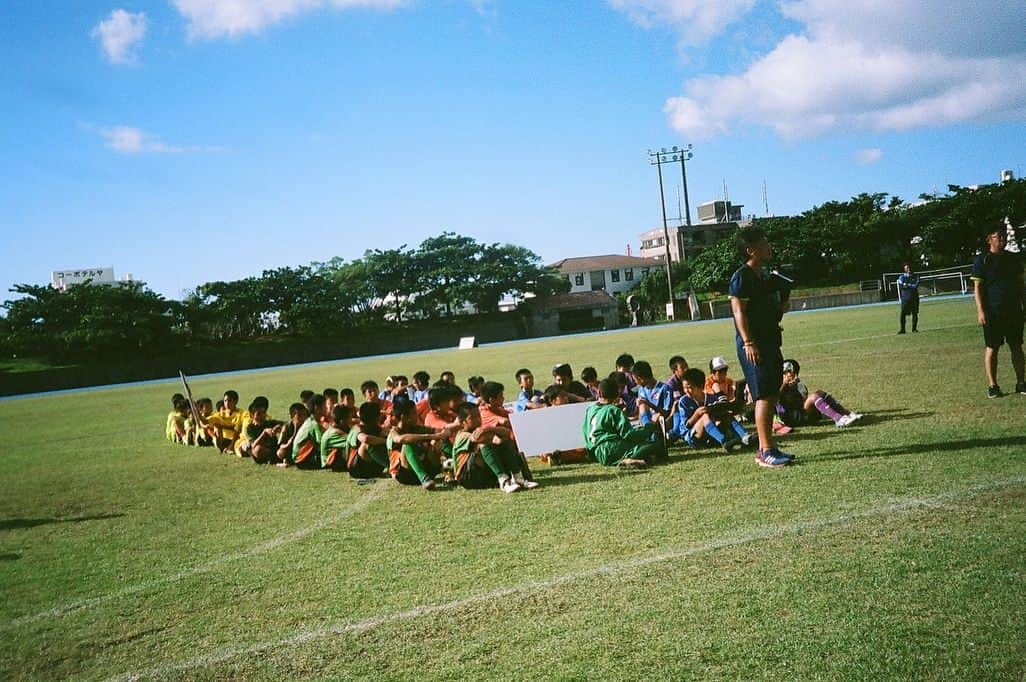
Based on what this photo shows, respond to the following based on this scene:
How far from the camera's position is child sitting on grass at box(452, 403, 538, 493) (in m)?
7.56

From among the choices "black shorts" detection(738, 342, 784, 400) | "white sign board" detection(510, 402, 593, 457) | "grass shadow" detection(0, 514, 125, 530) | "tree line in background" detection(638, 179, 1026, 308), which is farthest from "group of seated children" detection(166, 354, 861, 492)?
"tree line in background" detection(638, 179, 1026, 308)

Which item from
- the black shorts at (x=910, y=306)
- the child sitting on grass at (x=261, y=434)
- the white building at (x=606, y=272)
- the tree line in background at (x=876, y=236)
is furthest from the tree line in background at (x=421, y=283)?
the child sitting on grass at (x=261, y=434)

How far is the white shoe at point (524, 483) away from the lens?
24.5 feet

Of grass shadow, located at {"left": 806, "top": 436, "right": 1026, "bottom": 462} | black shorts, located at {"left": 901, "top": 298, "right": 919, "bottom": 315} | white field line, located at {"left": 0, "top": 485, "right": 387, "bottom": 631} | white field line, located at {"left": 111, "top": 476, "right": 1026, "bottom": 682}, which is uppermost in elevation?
black shorts, located at {"left": 901, "top": 298, "right": 919, "bottom": 315}

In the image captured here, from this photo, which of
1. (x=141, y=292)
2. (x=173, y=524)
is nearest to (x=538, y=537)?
(x=173, y=524)

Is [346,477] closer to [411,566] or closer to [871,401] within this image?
[411,566]

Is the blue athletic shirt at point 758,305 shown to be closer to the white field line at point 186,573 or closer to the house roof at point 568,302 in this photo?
the white field line at point 186,573

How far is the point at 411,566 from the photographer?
5.29 metres

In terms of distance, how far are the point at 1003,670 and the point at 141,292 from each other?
65.1m

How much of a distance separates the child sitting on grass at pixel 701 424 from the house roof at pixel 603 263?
80.1 metres

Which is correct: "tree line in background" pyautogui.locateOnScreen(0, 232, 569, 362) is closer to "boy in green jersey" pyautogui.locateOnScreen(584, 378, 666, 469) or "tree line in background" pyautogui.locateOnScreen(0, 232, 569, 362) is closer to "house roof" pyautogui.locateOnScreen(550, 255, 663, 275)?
"house roof" pyautogui.locateOnScreen(550, 255, 663, 275)

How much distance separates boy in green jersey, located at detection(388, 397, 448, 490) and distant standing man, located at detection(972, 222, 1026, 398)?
6680 millimetres

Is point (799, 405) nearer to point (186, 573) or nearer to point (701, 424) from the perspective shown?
point (701, 424)

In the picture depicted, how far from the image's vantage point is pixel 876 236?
59.3 m
